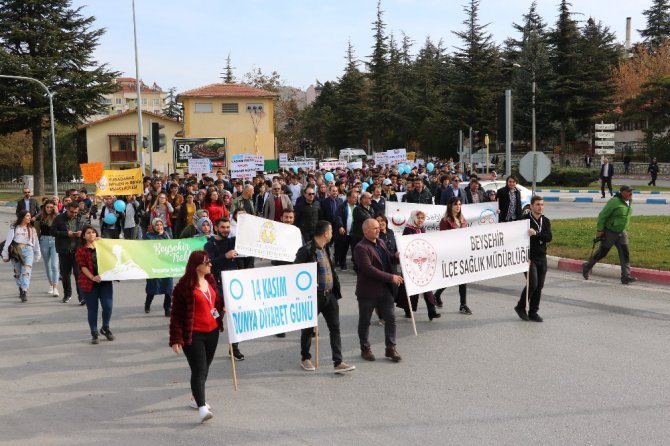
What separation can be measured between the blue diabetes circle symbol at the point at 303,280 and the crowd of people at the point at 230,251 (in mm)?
170

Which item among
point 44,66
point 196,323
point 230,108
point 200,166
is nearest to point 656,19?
point 230,108

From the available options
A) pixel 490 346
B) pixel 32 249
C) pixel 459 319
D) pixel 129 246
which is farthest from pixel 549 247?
pixel 32 249

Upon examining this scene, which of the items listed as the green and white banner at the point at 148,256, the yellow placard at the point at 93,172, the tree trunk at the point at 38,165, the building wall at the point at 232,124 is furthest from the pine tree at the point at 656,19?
the green and white banner at the point at 148,256

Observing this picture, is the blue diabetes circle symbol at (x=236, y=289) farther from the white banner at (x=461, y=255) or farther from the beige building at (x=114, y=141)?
the beige building at (x=114, y=141)

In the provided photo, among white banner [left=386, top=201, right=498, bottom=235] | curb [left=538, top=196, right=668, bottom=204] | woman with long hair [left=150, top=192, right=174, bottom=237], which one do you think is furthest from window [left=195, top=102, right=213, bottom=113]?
white banner [left=386, top=201, right=498, bottom=235]

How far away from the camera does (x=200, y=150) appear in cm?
5378

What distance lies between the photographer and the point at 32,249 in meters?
12.8

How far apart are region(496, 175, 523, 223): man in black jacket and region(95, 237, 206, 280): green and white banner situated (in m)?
6.95

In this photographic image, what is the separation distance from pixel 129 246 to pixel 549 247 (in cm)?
978

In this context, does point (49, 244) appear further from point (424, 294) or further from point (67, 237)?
point (424, 294)

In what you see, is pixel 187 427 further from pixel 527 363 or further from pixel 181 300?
pixel 527 363

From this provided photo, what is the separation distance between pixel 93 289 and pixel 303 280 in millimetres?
3254

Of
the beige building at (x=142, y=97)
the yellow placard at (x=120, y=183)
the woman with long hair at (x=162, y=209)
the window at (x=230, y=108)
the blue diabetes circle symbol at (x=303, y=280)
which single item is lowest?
Result: the blue diabetes circle symbol at (x=303, y=280)

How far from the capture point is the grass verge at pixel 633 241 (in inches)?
555
